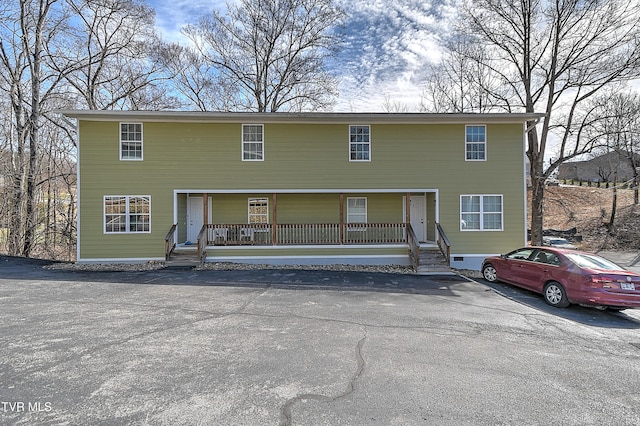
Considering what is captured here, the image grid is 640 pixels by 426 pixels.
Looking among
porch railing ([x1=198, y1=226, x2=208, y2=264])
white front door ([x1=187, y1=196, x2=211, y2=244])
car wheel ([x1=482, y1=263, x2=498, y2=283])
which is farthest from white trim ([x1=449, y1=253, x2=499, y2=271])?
white front door ([x1=187, y1=196, x2=211, y2=244])

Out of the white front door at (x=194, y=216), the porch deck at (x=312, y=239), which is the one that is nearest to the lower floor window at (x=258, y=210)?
the porch deck at (x=312, y=239)

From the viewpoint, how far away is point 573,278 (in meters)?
7.20

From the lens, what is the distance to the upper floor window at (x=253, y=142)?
514 inches

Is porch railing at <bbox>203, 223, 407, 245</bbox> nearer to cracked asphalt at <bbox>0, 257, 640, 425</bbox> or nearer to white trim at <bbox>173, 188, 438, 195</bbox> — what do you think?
white trim at <bbox>173, 188, 438, 195</bbox>

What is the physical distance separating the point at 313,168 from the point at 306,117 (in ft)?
6.68

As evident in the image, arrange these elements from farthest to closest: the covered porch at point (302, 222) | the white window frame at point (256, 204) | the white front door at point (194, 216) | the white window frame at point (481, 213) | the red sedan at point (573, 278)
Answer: the white window frame at point (256, 204) < the white front door at point (194, 216) < the white window frame at point (481, 213) < the covered porch at point (302, 222) < the red sedan at point (573, 278)

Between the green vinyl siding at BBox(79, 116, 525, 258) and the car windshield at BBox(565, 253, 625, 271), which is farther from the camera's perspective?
the green vinyl siding at BBox(79, 116, 525, 258)

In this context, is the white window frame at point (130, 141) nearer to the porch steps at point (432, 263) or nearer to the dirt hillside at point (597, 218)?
the porch steps at point (432, 263)

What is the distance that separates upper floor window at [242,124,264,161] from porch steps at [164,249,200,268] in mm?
4260

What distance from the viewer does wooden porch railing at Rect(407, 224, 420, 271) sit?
1205cm

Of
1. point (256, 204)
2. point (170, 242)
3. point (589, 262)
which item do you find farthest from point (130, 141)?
point (589, 262)

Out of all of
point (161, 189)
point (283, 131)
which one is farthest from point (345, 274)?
point (161, 189)

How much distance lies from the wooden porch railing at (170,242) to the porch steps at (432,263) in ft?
30.4

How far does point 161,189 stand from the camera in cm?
1270
